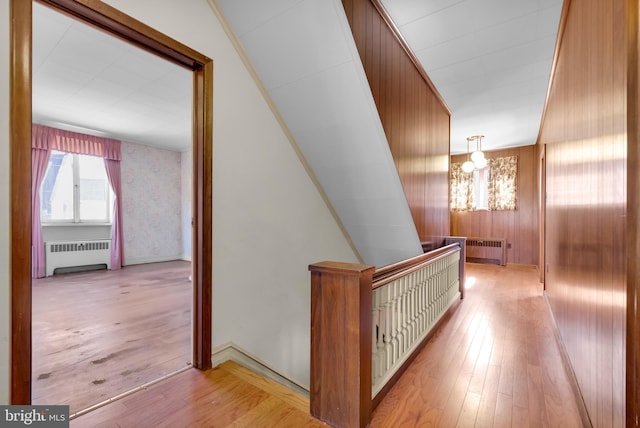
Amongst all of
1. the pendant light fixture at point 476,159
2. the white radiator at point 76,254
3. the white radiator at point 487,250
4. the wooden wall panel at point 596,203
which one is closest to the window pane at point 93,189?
the white radiator at point 76,254

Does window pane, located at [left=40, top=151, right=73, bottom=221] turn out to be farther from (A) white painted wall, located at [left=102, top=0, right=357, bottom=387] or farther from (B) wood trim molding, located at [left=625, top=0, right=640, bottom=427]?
(B) wood trim molding, located at [left=625, top=0, right=640, bottom=427]

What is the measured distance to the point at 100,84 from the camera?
3.57 meters

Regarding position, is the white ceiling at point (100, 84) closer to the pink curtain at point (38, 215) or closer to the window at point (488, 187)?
the pink curtain at point (38, 215)

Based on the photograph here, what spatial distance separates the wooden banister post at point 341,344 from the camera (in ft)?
4.80

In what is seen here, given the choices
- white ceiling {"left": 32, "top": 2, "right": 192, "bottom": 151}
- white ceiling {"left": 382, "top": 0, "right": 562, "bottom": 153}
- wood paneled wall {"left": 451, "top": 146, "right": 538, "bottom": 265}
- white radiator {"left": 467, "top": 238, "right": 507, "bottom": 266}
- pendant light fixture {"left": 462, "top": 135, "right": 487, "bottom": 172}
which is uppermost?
white ceiling {"left": 32, "top": 2, "right": 192, "bottom": 151}

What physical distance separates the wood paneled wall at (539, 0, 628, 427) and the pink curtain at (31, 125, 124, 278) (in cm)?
679

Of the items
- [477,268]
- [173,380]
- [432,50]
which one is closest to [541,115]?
[432,50]

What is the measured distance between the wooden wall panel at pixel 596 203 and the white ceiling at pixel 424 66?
0.43m

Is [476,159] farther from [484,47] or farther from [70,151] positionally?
[70,151]

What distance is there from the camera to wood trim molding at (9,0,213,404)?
4.19ft

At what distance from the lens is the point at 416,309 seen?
241 centimetres

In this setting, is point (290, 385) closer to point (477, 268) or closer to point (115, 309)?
point (115, 309)

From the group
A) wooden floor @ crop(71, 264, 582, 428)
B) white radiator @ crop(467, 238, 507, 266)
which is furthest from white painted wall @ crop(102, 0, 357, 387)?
white radiator @ crop(467, 238, 507, 266)

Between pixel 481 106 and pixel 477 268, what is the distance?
3.77m
